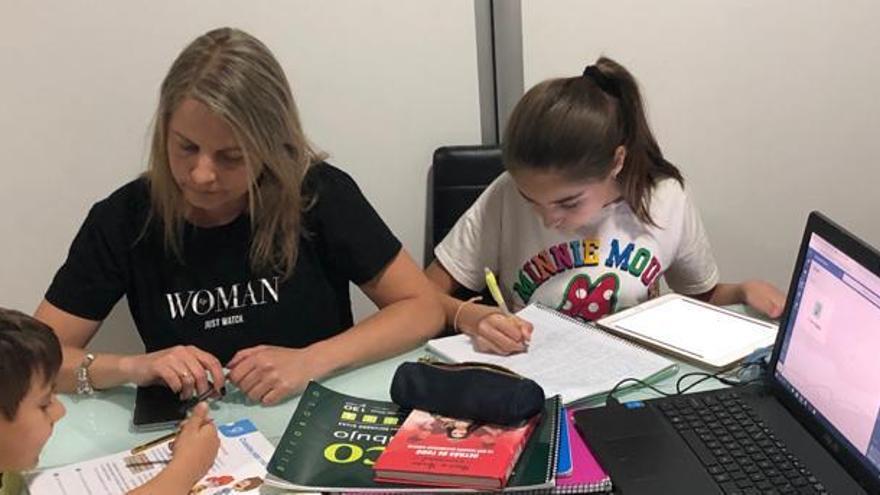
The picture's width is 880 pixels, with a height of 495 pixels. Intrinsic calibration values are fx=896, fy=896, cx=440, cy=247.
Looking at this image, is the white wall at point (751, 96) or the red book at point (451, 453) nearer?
the red book at point (451, 453)

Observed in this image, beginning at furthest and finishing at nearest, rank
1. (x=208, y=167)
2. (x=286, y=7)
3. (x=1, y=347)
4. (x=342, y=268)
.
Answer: (x=286, y=7) → (x=342, y=268) → (x=208, y=167) → (x=1, y=347)

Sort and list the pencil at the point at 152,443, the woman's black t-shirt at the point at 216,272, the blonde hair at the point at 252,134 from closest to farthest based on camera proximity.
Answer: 1. the pencil at the point at 152,443
2. the blonde hair at the point at 252,134
3. the woman's black t-shirt at the point at 216,272

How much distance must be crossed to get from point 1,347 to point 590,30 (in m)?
1.49

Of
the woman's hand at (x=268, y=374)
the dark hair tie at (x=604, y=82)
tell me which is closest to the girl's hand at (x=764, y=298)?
the dark hair tie at (x=604, y=82)

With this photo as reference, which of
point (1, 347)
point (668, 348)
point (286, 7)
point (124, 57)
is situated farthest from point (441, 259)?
point (1, 347)

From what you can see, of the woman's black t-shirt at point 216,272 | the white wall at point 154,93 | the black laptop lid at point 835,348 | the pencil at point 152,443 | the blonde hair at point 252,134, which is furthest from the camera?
the white wall at point 154,93

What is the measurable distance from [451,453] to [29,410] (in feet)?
1.64

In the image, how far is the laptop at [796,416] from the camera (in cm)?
103

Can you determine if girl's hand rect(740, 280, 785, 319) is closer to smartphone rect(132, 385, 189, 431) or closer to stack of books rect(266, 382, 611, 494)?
stack of books rect(266, 382, 611, 494)

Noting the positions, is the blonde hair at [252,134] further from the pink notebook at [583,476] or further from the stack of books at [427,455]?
the pink notebook at [583,476]

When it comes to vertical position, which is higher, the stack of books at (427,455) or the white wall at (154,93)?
the white wall at (154,93)

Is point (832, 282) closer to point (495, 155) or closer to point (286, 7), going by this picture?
point (495, 155)

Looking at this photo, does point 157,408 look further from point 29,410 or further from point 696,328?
point 696,328

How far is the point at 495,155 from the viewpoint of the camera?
2051 millimetres
